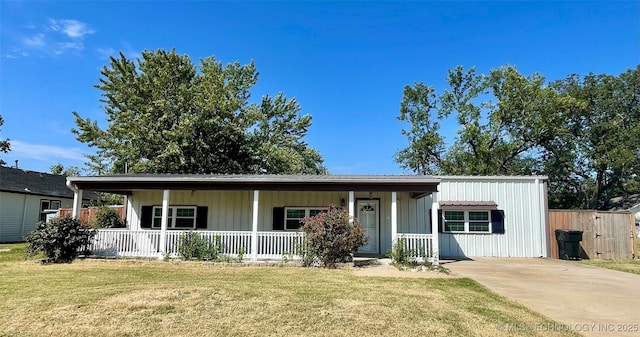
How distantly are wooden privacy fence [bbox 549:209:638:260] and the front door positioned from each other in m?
6.50

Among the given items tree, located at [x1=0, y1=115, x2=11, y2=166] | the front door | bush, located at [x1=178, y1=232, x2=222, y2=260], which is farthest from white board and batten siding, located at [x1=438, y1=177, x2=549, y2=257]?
tree, located at [x1=0, y1=115, x2=11, y2=166]

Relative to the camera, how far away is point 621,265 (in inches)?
469

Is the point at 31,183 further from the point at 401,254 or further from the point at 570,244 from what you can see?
the point at 570,244

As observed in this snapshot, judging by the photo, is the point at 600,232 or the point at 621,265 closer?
the point at 621,265

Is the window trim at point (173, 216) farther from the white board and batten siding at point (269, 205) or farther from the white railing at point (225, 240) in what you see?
the white railing at point (225, 240)

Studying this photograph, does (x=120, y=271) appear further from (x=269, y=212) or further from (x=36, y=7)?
(x=36, y=7)

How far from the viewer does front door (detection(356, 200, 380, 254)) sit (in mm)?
13594

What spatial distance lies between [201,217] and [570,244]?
13.4 meters

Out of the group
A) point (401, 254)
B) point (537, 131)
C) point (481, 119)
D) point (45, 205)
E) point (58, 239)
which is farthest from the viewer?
point (481, 119)

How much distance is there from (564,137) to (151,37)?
32783mm

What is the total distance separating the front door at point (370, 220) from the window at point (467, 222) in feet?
8.76

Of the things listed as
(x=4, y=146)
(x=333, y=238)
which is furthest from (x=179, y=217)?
(x=4, y=146)

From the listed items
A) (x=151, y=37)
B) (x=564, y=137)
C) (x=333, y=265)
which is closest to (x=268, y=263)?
(x=333, y=265)

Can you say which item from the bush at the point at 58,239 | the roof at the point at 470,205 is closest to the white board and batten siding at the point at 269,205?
the roof at the point at 470,205
